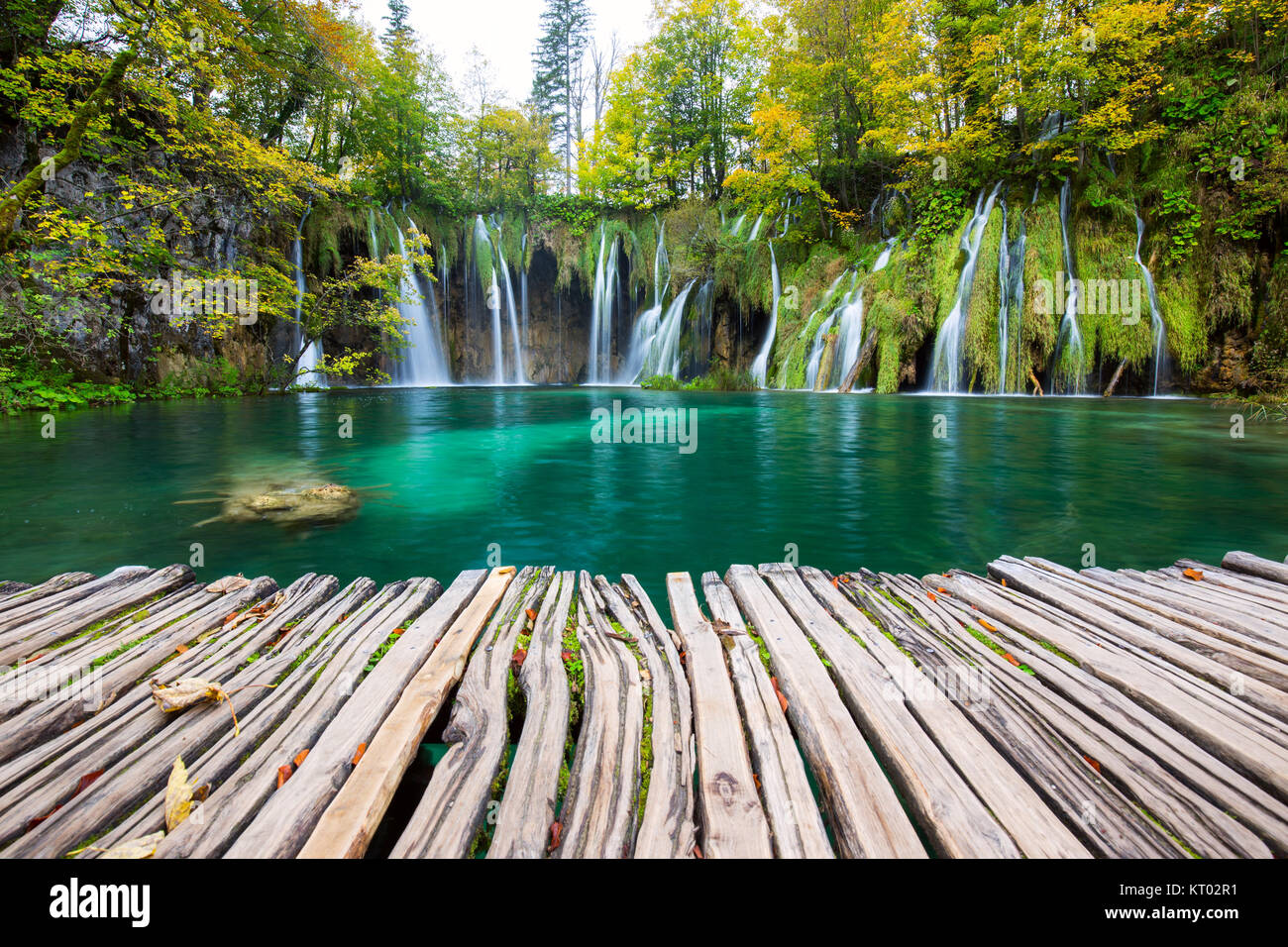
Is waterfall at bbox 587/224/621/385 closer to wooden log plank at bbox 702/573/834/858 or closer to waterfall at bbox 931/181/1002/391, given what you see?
waterfall at bbox 931/181/1002/391

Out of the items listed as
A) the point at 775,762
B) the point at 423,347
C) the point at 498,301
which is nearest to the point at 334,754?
the point at 775,762

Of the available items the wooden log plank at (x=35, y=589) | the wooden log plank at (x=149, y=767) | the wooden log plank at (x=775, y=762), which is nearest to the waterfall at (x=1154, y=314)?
the wooden log plank at (x=775, y=762)

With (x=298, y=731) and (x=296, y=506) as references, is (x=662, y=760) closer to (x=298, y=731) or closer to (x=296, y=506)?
(x=298, y=731)

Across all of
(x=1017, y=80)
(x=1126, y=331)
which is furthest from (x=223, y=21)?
(x=1126, y=331)

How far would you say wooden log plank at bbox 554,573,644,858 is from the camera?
1.45m

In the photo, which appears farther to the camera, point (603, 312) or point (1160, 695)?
point (603, 312)

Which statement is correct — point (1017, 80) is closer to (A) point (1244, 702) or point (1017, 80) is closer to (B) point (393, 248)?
(A) point (1244, 702)

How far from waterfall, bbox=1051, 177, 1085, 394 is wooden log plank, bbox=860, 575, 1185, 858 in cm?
1795

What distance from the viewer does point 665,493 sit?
22.8 ft

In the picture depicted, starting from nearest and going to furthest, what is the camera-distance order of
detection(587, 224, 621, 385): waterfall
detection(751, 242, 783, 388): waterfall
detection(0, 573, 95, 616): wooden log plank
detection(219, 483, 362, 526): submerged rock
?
detection(0, 573, 95, 616): wooden log plank
detection(219, 483, 362, 526): submerged rock
detection(751, 242, 783, 388): waterfall
detection(587, 224, 621, 385): waterfall

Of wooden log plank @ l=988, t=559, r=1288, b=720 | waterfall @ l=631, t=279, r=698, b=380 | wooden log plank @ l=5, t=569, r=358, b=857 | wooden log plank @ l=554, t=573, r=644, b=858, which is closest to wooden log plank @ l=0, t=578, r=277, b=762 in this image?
wooden log plank @ l=5, t=569, r=358, b=857

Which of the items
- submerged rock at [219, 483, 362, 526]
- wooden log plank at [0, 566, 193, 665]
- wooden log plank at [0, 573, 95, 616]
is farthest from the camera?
submerged rock at [219, 483, 362, 526]

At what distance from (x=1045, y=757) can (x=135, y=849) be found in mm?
2601

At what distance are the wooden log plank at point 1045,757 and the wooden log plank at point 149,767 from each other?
2.54 m
